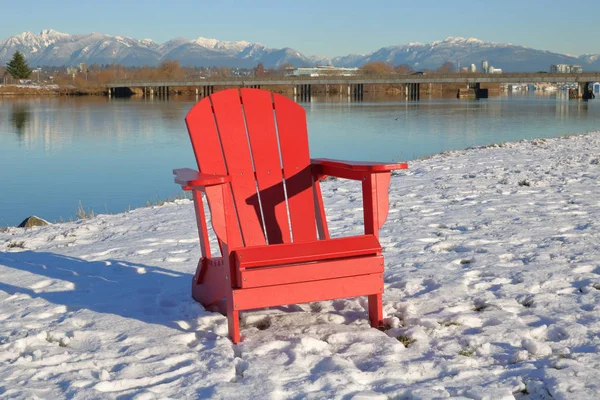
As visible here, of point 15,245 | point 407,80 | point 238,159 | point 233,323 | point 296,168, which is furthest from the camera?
point 407,80

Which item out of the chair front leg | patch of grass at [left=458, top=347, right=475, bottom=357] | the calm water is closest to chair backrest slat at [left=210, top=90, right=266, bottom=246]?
the chair front leg

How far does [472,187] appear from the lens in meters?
7.32

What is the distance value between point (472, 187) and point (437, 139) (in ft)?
45.8

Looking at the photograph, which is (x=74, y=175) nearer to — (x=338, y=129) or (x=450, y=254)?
(x=450, y=254)

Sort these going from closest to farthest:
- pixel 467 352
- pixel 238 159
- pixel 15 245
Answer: pixel 467 352 < pixel 238 159 < pixel 15 245

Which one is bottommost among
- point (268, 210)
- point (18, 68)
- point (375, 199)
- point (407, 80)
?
point (268, 210)

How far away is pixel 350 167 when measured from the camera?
11.4 feet

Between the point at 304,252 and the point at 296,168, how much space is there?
3.02 ft

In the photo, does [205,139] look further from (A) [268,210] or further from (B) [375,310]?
(B) [375,310]

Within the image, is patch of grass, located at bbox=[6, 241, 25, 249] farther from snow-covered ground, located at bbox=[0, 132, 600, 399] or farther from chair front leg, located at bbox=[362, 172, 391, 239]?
chair front leg, located at bbox=[362, 172, 391, 239]

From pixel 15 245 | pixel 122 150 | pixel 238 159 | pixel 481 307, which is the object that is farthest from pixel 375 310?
pixel 122 150

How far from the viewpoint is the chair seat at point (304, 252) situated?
9.89 ft

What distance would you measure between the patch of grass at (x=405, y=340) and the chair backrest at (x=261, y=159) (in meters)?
0.90

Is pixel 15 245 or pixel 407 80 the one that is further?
pixel 407 80
